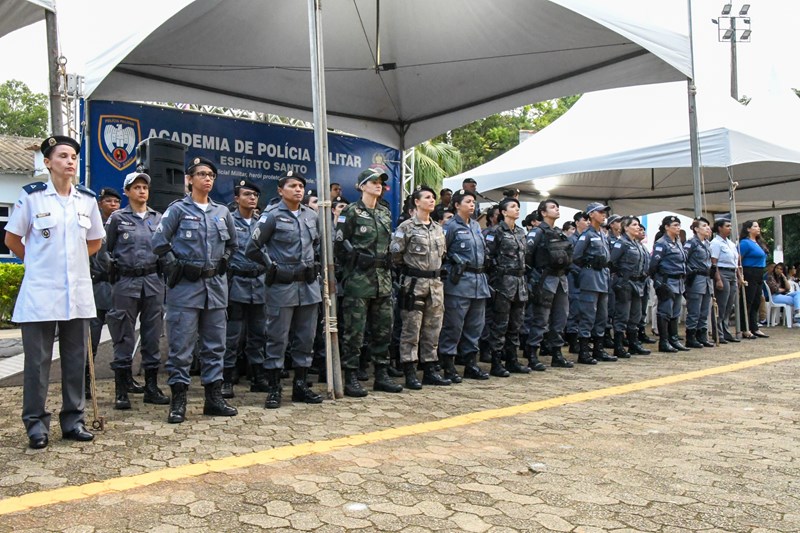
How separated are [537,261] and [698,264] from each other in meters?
3.31

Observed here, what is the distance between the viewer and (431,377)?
21.7 ft

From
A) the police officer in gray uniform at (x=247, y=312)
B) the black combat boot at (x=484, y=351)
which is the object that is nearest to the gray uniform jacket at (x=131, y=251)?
the police officer in gray uniform at (x=247, y=312)

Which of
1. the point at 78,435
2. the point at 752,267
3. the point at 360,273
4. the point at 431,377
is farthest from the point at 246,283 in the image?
the point at 752,267

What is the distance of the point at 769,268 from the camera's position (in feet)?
47.5

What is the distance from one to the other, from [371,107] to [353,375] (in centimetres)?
568

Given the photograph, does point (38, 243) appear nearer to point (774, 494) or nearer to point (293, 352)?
point (293, 352)

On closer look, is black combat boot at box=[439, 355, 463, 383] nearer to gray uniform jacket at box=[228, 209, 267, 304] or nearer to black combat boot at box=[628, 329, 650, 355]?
gray uniform jacket at box=[228, 209, 267, 304]

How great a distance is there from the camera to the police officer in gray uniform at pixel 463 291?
6797 mm

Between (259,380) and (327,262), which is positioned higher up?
(327,262)

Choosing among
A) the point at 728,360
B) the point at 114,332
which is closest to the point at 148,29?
the point at 114,332

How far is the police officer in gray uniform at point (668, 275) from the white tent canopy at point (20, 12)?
25.0 ft

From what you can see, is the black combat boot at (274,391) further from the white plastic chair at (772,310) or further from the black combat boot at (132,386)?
the white plastic chair at (772,310)

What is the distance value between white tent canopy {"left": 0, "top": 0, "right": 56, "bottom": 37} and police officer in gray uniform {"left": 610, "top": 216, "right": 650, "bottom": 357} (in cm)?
669

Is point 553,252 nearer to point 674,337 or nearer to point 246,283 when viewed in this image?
point 674,337
